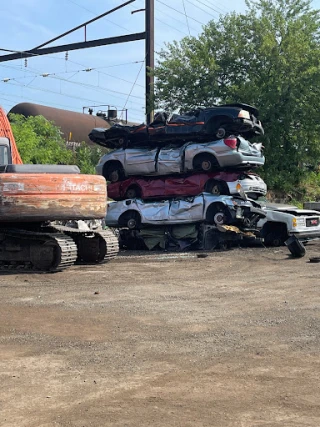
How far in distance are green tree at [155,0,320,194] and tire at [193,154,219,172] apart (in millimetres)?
7888

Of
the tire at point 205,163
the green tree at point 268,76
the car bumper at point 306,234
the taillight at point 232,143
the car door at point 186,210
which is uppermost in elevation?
the green tree at point 268,76

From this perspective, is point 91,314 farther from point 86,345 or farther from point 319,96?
point 319,96

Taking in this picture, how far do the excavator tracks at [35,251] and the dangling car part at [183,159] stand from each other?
615cm

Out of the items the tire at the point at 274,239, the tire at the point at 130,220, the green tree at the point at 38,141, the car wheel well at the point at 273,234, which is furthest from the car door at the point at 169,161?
the green tree at the point at 38,141

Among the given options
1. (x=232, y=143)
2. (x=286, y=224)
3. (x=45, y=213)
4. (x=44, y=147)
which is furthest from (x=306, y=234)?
(x=44, y=147)

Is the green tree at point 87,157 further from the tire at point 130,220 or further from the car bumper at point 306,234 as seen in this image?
the car bumper at point 306,234

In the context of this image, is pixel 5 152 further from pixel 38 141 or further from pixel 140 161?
pixel 38 141

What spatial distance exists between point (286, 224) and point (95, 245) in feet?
19.3

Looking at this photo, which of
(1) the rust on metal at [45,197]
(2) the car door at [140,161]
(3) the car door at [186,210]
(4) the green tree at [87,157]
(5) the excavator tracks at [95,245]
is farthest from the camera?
(4) the green tree at [87,157]

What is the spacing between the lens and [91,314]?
25.3 ft

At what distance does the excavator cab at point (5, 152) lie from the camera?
13.3 meters

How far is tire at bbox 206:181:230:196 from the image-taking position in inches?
690

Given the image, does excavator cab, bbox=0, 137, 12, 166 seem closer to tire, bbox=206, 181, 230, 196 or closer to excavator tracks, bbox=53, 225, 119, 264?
excavator tracks, bbox=53, 225, 119, 264

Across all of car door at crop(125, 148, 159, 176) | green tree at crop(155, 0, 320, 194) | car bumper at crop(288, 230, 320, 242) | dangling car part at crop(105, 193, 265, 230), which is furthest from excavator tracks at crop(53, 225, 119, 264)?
green tree at crop(155, 0, 320, 194)
